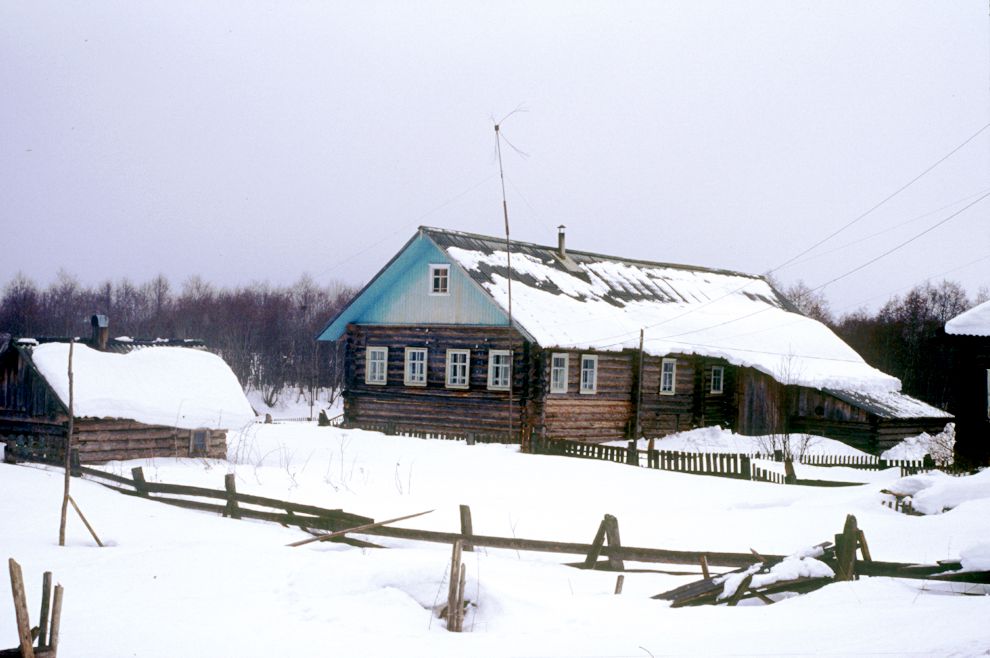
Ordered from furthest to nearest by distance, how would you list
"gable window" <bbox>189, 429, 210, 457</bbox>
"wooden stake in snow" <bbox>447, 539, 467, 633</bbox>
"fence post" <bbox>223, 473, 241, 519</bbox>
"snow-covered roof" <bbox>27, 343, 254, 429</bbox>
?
"gable window" <bbox>189, 429, 210, 457</bbox> → "snow-covered roof" <bbox>27, 343, 254, 429</bbox> → "fence post" <bbox>223, 473, 241, 519</bbox> → "wooden stake in snow" <bbox>447, 539, 467, 633</bbox>

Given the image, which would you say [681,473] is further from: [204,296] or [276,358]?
[204,296]

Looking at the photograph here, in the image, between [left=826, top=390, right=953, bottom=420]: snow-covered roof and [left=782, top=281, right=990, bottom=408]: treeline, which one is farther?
[left=782, top=281, right=990, bottom=408]: treeline

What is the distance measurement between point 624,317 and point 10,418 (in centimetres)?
1775

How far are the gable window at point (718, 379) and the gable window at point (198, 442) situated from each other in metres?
17.3

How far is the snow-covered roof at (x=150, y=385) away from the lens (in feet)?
69.8

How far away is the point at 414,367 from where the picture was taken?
28.5 metres

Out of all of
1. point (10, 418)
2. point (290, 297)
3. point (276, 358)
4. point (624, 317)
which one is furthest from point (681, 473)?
point (290, 297)

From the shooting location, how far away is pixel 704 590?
8414mm

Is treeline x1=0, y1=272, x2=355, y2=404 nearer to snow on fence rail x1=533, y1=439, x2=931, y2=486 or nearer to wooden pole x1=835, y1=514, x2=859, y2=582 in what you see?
snow on fence rail x1=533, y1=439, x2=931, y2=486

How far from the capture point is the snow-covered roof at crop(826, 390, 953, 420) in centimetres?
2891

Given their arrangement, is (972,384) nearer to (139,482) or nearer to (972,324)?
(972,324)

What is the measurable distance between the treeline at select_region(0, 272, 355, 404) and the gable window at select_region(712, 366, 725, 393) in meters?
38.4

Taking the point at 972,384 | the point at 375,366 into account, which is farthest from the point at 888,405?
the point at 375,366

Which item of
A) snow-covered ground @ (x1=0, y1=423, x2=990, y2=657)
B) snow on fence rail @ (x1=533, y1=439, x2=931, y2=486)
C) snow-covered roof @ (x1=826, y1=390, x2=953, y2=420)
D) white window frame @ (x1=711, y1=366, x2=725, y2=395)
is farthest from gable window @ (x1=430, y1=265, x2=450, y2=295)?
snow-covered roof @ (x1=826, y1=390, x2=953, y2=420)
